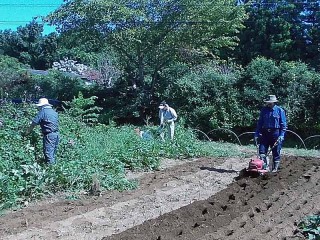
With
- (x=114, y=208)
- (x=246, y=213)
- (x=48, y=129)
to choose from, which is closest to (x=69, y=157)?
(x=48, y=129)

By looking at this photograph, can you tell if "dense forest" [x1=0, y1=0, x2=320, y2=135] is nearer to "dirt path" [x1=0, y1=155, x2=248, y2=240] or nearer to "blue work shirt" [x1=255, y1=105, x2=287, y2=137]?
"blue work shirt" [x1=255, y1=105, x2=287, y2=137]

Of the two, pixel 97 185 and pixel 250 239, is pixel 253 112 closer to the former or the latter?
pixel 97 185

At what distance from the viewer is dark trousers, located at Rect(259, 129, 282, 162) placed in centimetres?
1023

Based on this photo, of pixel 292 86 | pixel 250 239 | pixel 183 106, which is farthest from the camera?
pixel 183 106

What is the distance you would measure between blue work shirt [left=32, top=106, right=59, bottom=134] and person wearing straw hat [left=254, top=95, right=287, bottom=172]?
409 centimetres

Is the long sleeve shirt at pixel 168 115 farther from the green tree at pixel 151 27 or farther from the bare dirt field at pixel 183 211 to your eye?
the green tree at pixel 151 27

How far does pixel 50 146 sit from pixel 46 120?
50 cm

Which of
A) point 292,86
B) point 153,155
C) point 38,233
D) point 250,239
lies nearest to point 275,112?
point 153,155

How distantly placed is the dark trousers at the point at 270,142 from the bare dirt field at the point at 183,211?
0.45 m

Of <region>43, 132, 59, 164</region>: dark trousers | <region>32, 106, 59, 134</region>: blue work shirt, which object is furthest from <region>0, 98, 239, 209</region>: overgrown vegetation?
<region>32, 106, 59, 134</region>: blue work shirt

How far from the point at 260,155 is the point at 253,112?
9942mm

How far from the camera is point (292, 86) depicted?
19.5 metres

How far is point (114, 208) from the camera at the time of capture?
7.65 m

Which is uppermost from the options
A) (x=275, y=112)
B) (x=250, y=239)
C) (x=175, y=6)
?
(x=175, y=6)
